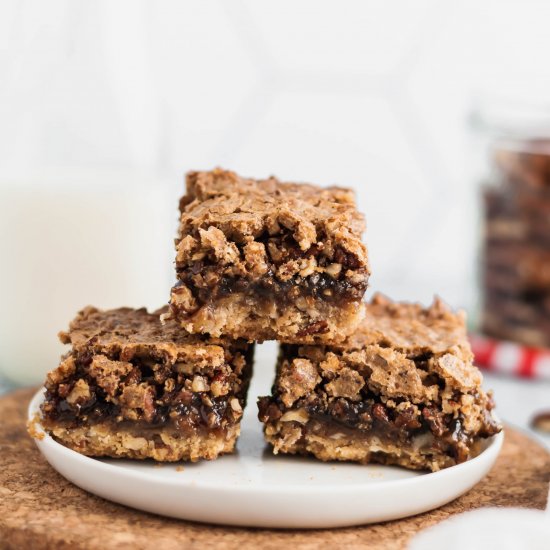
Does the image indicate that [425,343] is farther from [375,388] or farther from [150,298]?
[150,298]

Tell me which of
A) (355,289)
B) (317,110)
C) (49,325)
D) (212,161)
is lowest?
(49,325)

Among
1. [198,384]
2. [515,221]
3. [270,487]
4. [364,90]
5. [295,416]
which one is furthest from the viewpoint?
[364,90]

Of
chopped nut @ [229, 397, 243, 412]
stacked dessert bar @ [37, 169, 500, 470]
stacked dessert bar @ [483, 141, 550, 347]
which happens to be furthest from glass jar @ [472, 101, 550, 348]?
chopped nut @ [229, 397, 243, 412]

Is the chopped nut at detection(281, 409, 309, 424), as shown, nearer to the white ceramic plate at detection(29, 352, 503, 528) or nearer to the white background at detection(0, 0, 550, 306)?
the white ceramic plate at detection(29, 352, 503, 528)

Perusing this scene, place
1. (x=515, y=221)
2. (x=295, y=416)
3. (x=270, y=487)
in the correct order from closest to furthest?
(x=270, y=487) < (x=295, y=416) < (x=515, y=221)

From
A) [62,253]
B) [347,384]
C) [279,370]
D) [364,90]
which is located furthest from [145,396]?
[364,90]

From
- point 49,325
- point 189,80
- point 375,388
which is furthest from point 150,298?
point 189,80

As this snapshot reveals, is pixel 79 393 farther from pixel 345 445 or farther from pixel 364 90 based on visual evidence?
pixel 364 90
